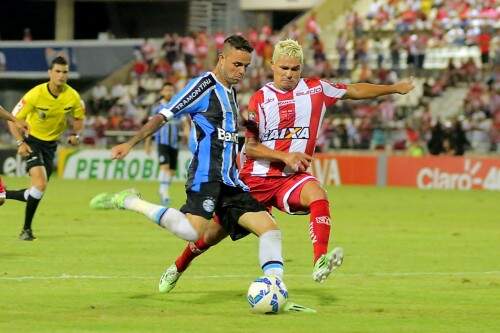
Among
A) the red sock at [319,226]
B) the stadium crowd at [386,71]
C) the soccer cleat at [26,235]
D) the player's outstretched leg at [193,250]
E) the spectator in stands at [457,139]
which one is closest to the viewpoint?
the red sock at [319,226]

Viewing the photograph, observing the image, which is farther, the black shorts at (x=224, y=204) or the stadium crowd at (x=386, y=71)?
the stadium crowd at (x=386, y=71)

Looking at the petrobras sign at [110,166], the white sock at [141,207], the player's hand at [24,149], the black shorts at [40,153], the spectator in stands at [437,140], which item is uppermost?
the white sock at [141,207]

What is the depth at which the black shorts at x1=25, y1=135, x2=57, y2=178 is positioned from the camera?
52.5 feet

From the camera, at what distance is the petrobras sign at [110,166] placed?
34.7 meters

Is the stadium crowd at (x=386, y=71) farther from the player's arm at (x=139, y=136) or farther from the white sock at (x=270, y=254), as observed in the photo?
the player's arm at (x=139, y=136)

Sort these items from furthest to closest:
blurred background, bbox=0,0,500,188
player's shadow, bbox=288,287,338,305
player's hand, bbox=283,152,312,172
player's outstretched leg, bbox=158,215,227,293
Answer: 1. blurred background, bbox=0,0,500,188
2. player's shadow, bbox=288,287,338,305
3. player's outstretched leg, bbox=158,215,227,293
4. player's hand, bbox=283,152,312,172

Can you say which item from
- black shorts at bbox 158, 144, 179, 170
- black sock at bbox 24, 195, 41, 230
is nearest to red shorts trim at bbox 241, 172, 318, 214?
black sock at bbox 24, 195, 41, 230

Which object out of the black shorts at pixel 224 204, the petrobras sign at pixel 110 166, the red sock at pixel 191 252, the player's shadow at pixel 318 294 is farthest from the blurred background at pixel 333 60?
the black shorts at pixel 224 204

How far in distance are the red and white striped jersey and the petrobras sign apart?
2310 centimetres

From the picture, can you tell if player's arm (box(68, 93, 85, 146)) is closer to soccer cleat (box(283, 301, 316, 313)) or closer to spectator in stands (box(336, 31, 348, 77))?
soccer cleat (box(283, 301, 316, 313))

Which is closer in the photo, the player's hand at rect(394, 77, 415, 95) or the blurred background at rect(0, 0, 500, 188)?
the player's hand at rect(394, 77, 415, 95)

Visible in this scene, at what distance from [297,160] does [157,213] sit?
1.21 metres

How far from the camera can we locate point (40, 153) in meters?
16.1

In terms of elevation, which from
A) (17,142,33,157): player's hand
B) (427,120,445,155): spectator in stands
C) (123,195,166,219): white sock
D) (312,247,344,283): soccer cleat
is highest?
(123,195,166,219): white sock
